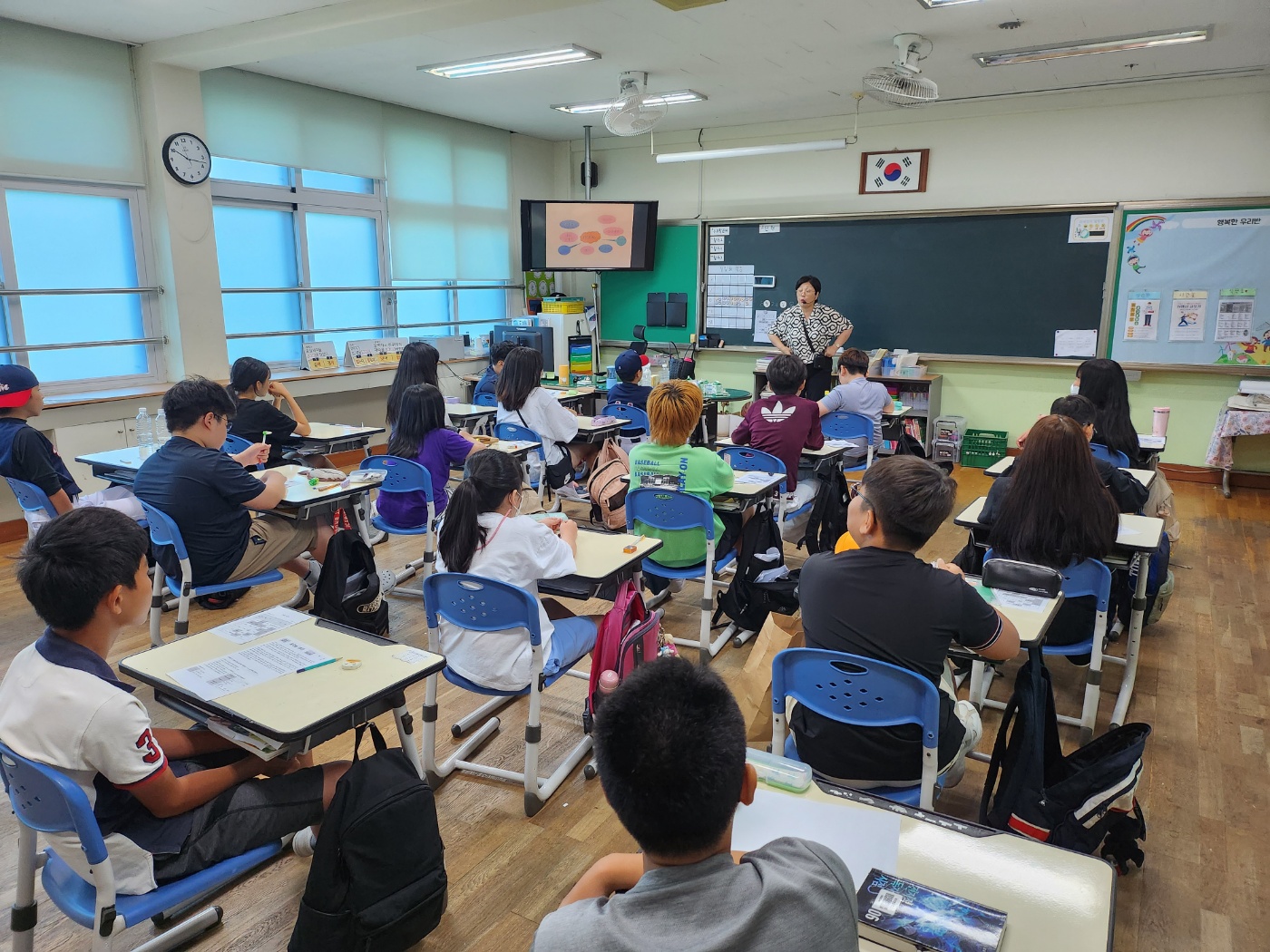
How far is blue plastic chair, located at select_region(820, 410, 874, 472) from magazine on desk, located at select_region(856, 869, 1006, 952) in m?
4.29

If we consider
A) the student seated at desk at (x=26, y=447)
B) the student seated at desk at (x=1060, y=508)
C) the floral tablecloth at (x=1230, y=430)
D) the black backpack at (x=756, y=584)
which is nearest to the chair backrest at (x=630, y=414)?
the black backpack at (x=756, y=584)

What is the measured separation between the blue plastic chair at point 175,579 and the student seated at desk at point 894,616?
252cm

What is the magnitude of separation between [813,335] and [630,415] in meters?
2.28

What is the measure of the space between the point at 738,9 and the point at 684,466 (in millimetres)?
2975

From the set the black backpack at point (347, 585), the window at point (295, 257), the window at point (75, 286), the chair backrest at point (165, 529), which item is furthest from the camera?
the window at point (295, 257)

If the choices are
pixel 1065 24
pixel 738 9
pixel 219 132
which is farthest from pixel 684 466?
pixel 219 132

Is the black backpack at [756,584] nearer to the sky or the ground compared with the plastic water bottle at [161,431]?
nearer to the ground

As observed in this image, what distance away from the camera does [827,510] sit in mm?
4352

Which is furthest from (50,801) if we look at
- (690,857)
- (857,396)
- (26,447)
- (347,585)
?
(857,396)

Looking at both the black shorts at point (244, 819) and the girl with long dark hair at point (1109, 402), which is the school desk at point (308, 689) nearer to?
the black shorts at point (244, 819)

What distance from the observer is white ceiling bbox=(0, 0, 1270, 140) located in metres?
4.75

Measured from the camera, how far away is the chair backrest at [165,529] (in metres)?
3.30

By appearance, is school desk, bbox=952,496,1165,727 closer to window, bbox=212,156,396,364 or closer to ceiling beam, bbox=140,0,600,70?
ceiling beam, bbox=140,0,600,70

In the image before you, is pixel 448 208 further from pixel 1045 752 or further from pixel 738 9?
pixel 1045 752
